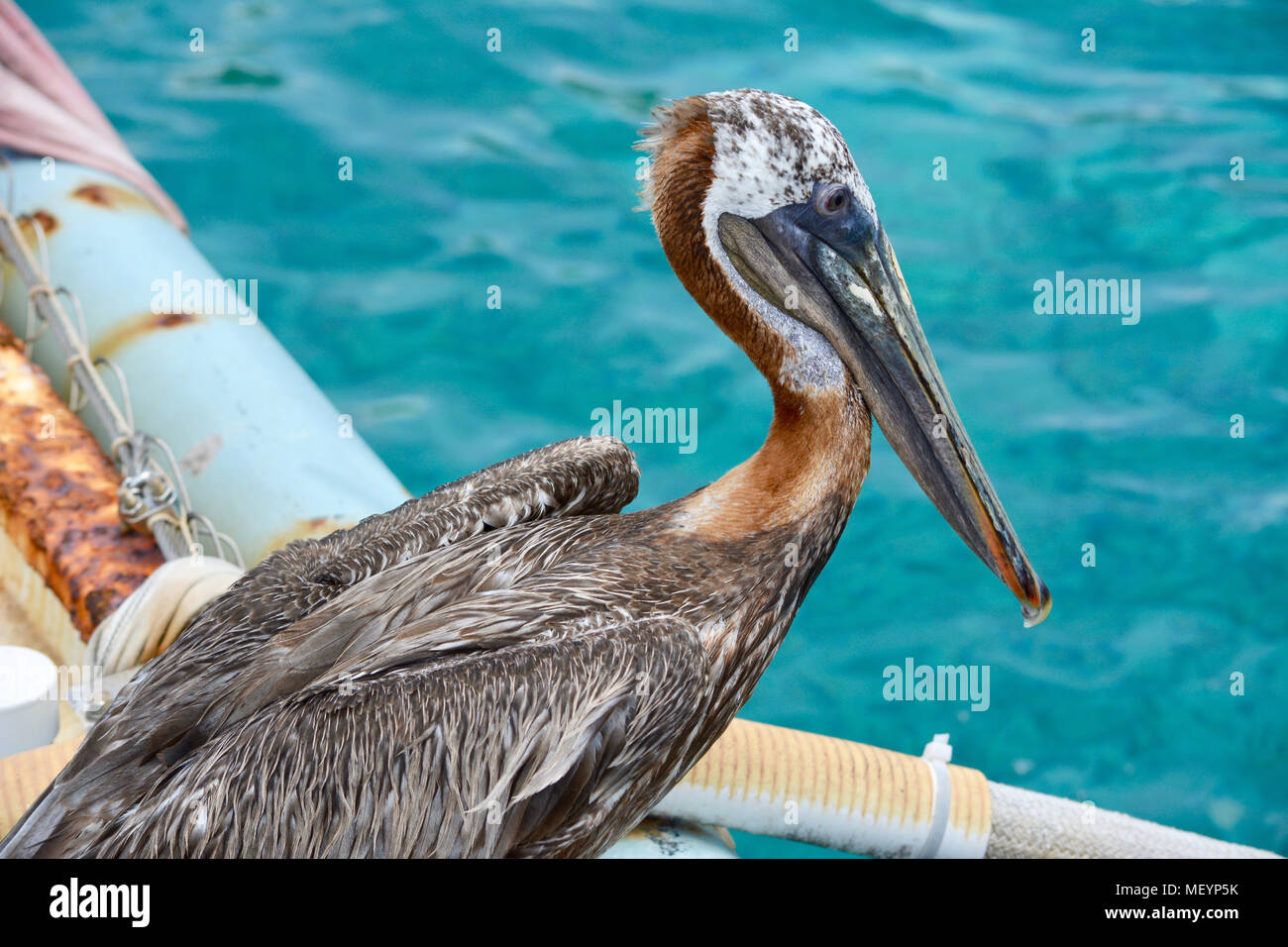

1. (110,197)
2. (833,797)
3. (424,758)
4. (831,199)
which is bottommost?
(833,797)

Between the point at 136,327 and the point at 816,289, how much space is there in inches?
83.2

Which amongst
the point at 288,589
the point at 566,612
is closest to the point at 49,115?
the point at 288,589

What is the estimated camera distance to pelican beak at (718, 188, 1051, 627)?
2076 millimetres

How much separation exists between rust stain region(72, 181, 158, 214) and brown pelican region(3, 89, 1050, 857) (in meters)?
2.09

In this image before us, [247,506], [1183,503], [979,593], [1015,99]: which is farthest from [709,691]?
[1015,99]

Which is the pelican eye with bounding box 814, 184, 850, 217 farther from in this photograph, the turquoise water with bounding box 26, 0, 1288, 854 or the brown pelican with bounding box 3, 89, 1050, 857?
the turquoise water with bounding box 26, 0, 1288, 854

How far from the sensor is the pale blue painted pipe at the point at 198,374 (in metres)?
3.05

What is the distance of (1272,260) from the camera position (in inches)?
238

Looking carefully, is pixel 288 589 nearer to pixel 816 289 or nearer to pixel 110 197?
pixel 816 289

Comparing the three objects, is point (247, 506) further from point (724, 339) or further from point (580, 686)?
point (724, 339)

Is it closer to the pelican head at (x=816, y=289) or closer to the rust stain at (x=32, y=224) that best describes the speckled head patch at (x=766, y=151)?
the pelican head at (x=816, y=289)

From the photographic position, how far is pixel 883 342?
210cm

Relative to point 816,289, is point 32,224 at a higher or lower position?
higher

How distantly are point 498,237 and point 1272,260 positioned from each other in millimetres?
3754
